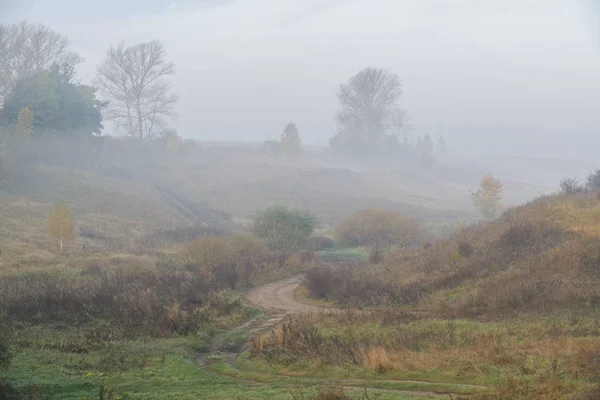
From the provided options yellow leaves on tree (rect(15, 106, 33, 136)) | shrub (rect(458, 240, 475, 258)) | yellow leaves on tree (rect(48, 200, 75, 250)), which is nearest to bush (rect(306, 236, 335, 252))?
yellow leaves on tree (rect(48, 200, 75, 250))

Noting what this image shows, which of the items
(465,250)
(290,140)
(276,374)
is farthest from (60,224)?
(290,140)

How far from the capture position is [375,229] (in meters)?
43.7

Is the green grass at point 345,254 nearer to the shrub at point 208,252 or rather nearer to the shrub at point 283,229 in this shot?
the shrub at point 283,229

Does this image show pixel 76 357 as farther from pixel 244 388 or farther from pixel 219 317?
pixel 219 317

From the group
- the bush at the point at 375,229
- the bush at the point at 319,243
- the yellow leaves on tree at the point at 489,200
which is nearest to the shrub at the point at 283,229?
the bush at the point at 319,243

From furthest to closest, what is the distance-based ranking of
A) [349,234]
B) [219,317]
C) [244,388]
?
[349,234] < [219,317] < [244,388]

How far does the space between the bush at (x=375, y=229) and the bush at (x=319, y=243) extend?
3.18 ft

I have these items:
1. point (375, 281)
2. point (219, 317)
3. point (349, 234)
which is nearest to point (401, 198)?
point (349, 234)

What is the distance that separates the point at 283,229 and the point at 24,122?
36524 mm

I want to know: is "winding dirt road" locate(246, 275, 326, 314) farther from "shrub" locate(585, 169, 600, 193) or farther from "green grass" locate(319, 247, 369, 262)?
"shrub" locate(585, 169, 600, 193)

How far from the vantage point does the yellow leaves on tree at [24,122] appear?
196ft

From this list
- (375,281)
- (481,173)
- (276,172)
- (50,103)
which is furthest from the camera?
(481,173)

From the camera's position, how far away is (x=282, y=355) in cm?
1327

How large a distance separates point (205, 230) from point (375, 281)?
85.9 ft
